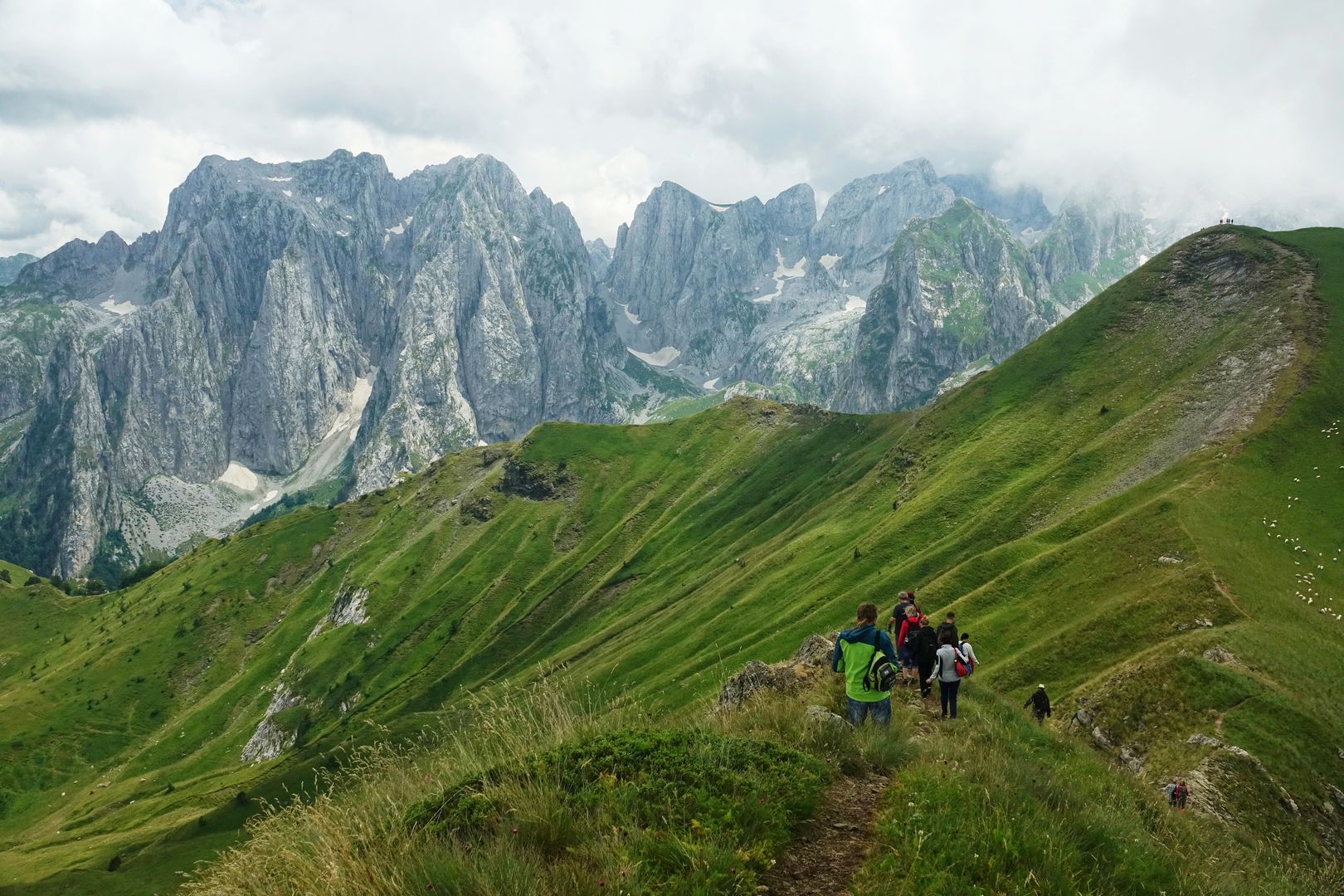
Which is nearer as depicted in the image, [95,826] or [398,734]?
[398,734]

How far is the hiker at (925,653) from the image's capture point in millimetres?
23828

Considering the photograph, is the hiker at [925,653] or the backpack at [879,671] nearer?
the backpack at [879,671]

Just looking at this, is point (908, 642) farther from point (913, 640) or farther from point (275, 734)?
point (275, 734)

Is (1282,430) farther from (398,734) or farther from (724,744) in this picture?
(398,734)

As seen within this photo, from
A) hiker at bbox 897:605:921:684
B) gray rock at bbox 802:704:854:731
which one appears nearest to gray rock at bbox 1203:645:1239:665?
hiker at bbox 897:605:921:684

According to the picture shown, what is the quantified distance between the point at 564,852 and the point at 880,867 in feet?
13.5

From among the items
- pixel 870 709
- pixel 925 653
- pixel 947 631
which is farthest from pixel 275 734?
pixel 870 709

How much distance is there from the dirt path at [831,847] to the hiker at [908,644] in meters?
12.4

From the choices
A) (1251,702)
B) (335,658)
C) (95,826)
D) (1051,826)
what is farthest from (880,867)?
(335,658)

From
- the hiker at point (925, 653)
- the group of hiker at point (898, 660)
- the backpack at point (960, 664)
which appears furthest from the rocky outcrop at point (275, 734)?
the backpack at point (960, 664)

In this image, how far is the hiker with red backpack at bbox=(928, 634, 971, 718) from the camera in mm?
21812

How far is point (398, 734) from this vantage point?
12838 cm

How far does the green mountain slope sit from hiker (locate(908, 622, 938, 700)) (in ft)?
30.9

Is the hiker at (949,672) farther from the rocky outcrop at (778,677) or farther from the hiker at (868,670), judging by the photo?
the hiker at (868,670)
